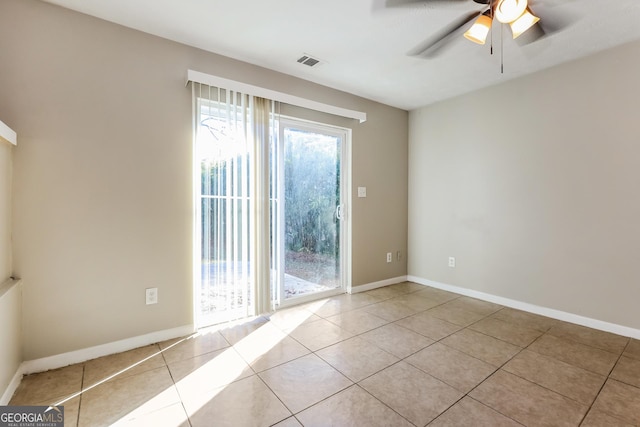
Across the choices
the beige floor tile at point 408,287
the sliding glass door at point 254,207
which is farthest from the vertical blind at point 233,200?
the beige floor tile at point 408,287

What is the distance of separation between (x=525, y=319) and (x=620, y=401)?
124cm

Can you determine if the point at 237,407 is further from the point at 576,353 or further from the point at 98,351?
the point at 576,353

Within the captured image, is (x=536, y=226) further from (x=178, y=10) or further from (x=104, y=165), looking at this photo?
(x=104, y=165)

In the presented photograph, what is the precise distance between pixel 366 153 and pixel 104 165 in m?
2.79

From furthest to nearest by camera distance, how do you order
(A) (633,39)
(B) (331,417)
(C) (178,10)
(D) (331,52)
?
1. (D) (331,52)
2. (A) (633,39)
3. (C) (178,10)
4. (B) (331,417)

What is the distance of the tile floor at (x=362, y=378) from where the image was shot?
5.09 ft

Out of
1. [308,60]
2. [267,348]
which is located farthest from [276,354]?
[308,60]

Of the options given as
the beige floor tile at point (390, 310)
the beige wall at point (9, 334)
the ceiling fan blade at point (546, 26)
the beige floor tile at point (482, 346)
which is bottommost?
the beige floor tile at point (482, 346)

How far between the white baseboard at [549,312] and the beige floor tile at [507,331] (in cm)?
47

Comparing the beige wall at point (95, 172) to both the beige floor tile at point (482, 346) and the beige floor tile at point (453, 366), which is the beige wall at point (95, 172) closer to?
the beige floor tile at point (453, 366)

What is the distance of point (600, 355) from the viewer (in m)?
2.17

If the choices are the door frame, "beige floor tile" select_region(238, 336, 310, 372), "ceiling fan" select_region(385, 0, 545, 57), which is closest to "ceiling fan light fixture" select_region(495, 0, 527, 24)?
"ceiling fan" select_region(385, 0, 545, 57)

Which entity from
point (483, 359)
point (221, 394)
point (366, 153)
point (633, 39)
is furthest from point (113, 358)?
point (633, 39)

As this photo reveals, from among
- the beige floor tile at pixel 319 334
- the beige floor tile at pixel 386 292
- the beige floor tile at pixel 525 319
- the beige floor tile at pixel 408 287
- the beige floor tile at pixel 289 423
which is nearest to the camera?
the beige floor tile at pixel 289 423
